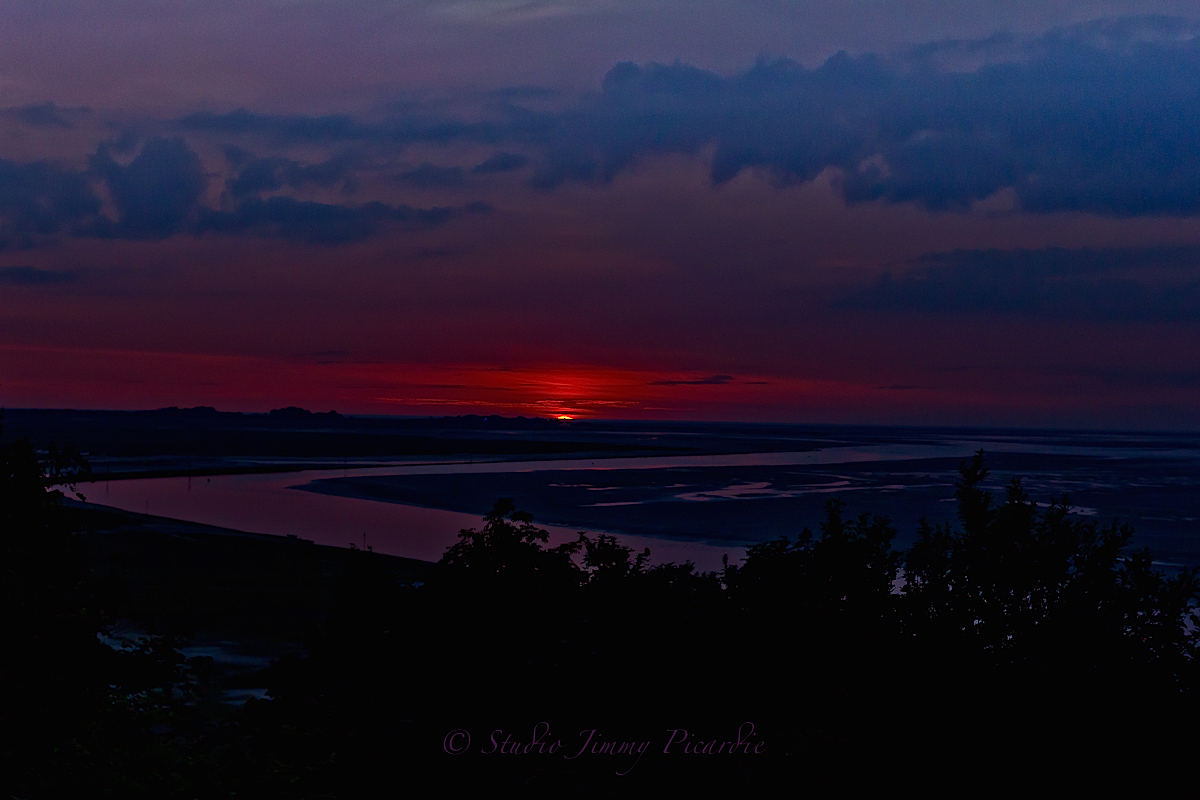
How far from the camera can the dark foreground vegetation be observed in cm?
846

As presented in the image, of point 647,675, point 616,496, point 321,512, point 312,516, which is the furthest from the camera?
point 616,496

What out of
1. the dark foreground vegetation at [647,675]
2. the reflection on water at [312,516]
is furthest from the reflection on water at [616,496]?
the dark foreground vegetation at [647,675]

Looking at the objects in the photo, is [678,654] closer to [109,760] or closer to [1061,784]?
[1061,784]

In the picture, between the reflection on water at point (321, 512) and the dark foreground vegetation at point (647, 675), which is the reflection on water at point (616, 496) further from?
the dark foreground vegetation at point (647, 675)

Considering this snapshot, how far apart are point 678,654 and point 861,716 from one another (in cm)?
245

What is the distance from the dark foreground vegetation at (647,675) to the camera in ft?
27.8

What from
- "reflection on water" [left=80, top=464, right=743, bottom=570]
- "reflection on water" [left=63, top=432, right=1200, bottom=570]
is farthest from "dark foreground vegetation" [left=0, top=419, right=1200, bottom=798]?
"reflection on water" [left=63, top=432, right=1200, bottom=570]

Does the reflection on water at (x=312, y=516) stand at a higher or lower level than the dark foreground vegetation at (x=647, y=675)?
lower

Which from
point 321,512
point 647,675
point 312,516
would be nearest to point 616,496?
point 321,512

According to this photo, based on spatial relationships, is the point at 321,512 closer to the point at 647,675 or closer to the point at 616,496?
the point at 616,496

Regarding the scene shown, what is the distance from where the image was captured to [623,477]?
215 feet

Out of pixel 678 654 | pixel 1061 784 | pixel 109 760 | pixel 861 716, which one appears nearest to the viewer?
pixel 109 760

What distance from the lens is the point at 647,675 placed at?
1077 cm

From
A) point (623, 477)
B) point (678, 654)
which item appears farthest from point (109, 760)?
point (623, 477)
